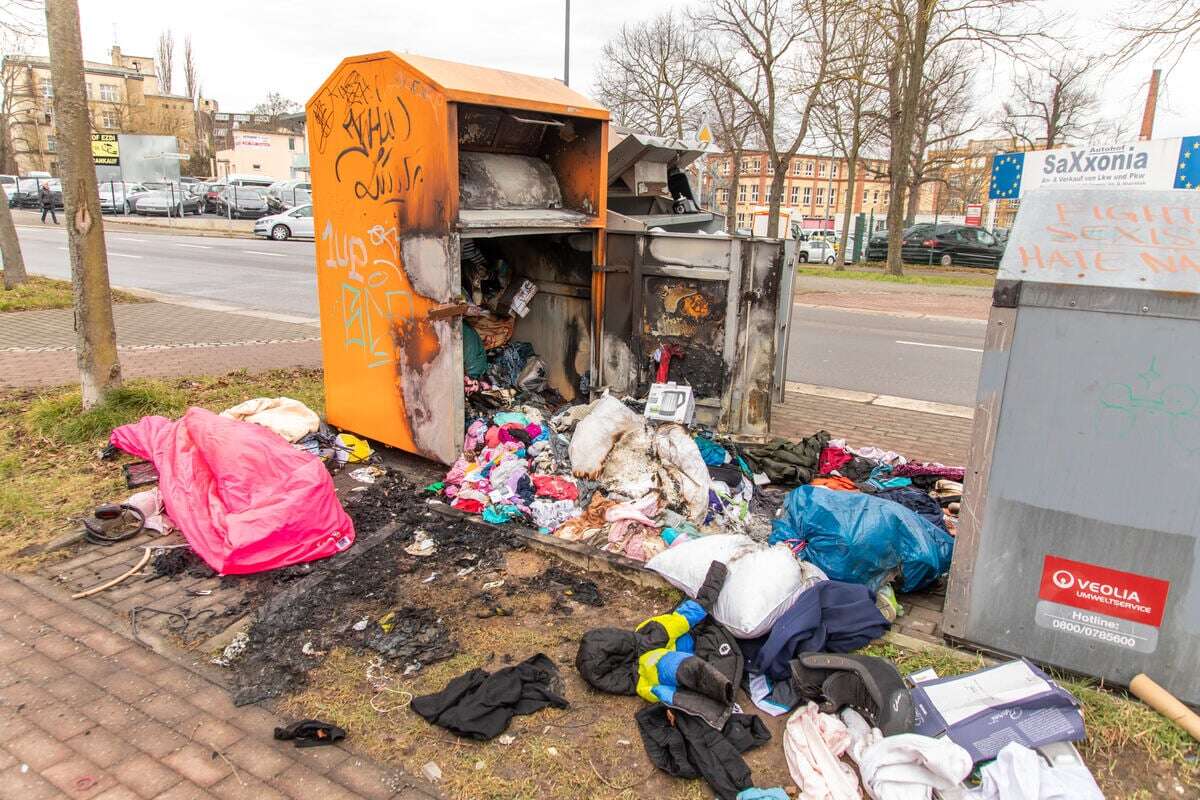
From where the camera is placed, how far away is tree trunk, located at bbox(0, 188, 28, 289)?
12.1m

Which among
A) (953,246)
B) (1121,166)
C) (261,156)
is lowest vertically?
(953,246)

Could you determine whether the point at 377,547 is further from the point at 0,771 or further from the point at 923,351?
the point at 923,351

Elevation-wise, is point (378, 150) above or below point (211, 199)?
below

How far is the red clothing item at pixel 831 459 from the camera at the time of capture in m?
5.31

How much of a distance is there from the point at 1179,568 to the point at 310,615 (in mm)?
3309

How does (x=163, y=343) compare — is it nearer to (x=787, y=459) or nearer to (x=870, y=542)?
(x=787, y=459)

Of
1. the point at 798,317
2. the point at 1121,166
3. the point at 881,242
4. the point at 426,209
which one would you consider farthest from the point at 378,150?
Result: the point at 881,242

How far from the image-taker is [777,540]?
13.4 ft

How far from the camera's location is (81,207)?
5254 millimetres

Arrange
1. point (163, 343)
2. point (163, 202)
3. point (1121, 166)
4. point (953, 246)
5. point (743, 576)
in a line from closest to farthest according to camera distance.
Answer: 1. point (1121, 166)
2. point (743, 576)
3. point (163, 343)
4. point (953, 246)
5. point (163, 202)

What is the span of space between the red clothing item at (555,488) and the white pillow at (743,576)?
36.1 inches

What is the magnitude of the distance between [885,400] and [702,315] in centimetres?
301

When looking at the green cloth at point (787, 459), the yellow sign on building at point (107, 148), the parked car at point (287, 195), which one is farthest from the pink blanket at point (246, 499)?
the yellow sign on building at point (107, 148)

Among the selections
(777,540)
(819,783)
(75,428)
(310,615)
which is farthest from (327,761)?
(75,428)
